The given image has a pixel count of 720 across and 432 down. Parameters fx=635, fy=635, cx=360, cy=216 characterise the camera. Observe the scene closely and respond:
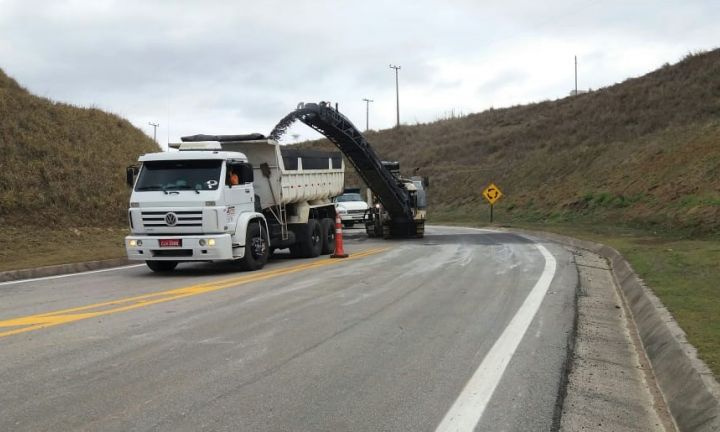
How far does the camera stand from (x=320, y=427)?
4449mm

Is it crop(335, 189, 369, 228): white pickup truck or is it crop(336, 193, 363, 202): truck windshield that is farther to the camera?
crop(336, 193, 363, 202): truck windshield

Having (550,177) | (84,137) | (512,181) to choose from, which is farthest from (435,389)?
(512,181)

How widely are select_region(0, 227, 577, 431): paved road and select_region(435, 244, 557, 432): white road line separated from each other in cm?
2

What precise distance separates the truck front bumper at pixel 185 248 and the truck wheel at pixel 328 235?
5386mm

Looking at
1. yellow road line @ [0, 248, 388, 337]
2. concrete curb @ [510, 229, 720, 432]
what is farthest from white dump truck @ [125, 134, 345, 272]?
concrete curb @ [510, 229, 720, 432]

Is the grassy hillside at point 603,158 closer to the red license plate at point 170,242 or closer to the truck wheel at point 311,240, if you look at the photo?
the truck wheel at point 311,240

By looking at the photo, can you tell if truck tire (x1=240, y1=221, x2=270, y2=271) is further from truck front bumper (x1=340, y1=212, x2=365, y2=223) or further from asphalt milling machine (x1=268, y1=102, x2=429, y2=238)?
truck front bumper (x1=340, y1=212, x2=365, y2=223)

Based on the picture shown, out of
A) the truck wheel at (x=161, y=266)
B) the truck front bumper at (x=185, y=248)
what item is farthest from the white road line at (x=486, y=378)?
the truck wheel at (x=161, y=266)

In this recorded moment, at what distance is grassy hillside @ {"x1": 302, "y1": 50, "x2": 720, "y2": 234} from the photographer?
88.7 ft

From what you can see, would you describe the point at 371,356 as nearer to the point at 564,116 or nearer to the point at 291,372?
the point at 291,372

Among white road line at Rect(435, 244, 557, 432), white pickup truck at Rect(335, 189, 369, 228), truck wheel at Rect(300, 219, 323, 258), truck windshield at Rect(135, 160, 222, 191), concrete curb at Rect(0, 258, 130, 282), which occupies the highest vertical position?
truck windshield at Rect(135, 160, 222, 191)

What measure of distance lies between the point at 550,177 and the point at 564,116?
49.1 ft

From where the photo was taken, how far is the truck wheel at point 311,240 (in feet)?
56.4

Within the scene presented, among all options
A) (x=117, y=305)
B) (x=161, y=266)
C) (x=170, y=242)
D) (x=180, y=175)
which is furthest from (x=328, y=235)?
(x=117, y=305)
